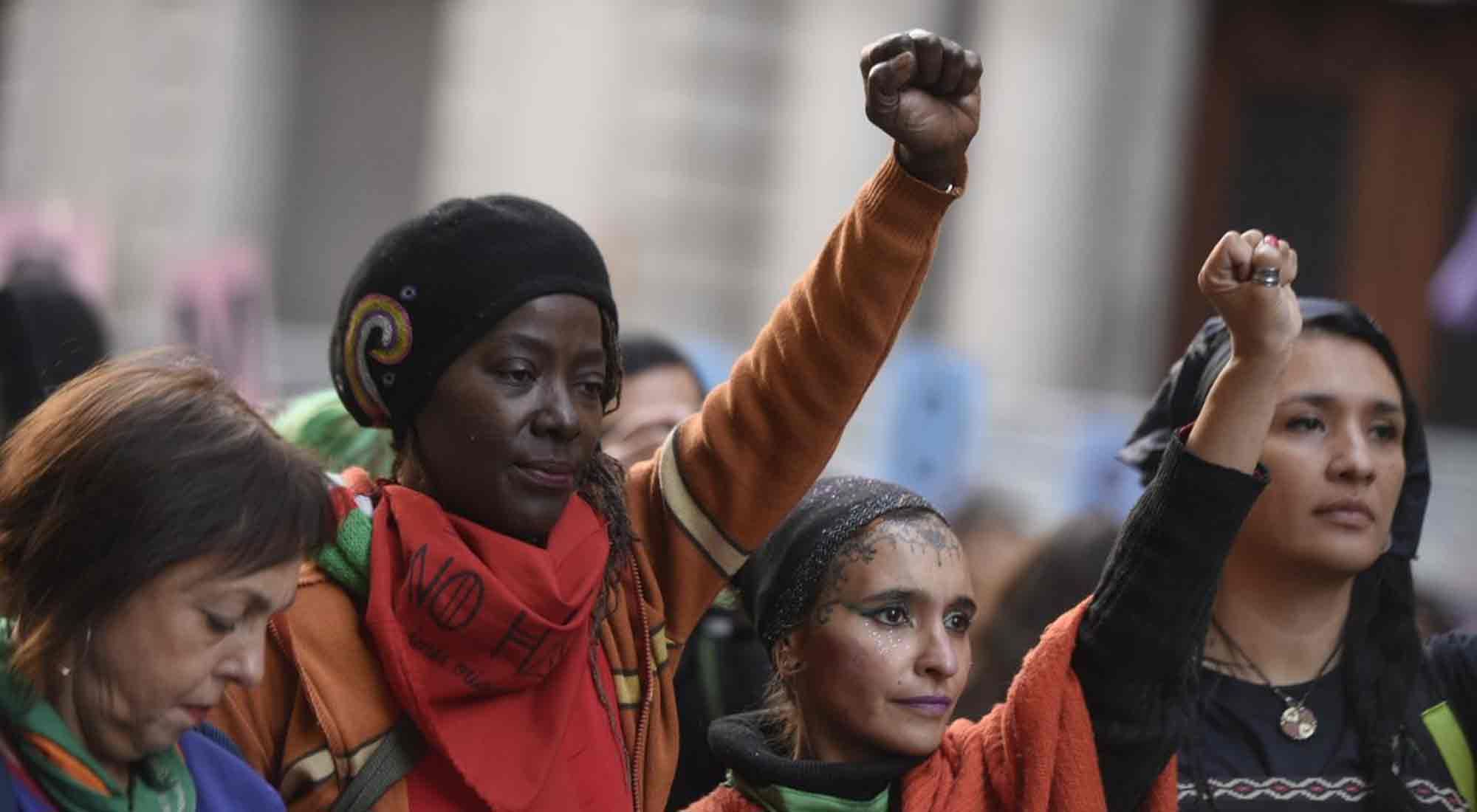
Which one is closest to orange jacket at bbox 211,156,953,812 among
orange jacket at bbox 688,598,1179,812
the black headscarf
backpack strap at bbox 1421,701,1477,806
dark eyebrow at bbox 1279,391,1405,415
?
orange jacket at bbox 688,598,1179,812

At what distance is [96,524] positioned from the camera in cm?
190

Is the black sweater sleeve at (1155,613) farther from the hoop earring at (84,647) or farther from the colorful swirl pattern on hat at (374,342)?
the hoop earring at (84,647)

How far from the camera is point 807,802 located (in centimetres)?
246

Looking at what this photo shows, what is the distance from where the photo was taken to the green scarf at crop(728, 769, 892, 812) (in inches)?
97.0

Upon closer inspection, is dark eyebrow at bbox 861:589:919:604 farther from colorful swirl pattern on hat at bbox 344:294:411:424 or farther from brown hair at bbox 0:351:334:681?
brown hair at bbox 0:351:334:681

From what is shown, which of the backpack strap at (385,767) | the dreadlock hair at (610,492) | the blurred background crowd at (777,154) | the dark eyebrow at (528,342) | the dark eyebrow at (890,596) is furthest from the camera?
the blurred background crowd at (777,154)

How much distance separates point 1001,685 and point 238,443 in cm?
194

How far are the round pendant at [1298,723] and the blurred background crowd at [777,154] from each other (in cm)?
702

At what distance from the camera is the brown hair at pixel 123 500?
189cm

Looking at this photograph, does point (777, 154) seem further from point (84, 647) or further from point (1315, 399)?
point (84, 647)

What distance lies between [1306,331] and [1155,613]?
589 mm

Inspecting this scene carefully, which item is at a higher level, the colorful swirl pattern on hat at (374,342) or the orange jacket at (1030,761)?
the colorful swirl pattern on hat at (374,342)

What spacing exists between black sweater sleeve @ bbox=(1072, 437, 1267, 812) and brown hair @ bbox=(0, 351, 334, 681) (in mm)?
926

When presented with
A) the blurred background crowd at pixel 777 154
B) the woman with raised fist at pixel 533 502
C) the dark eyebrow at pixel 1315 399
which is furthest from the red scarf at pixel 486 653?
the blurred background crowd at pixel 777 154
